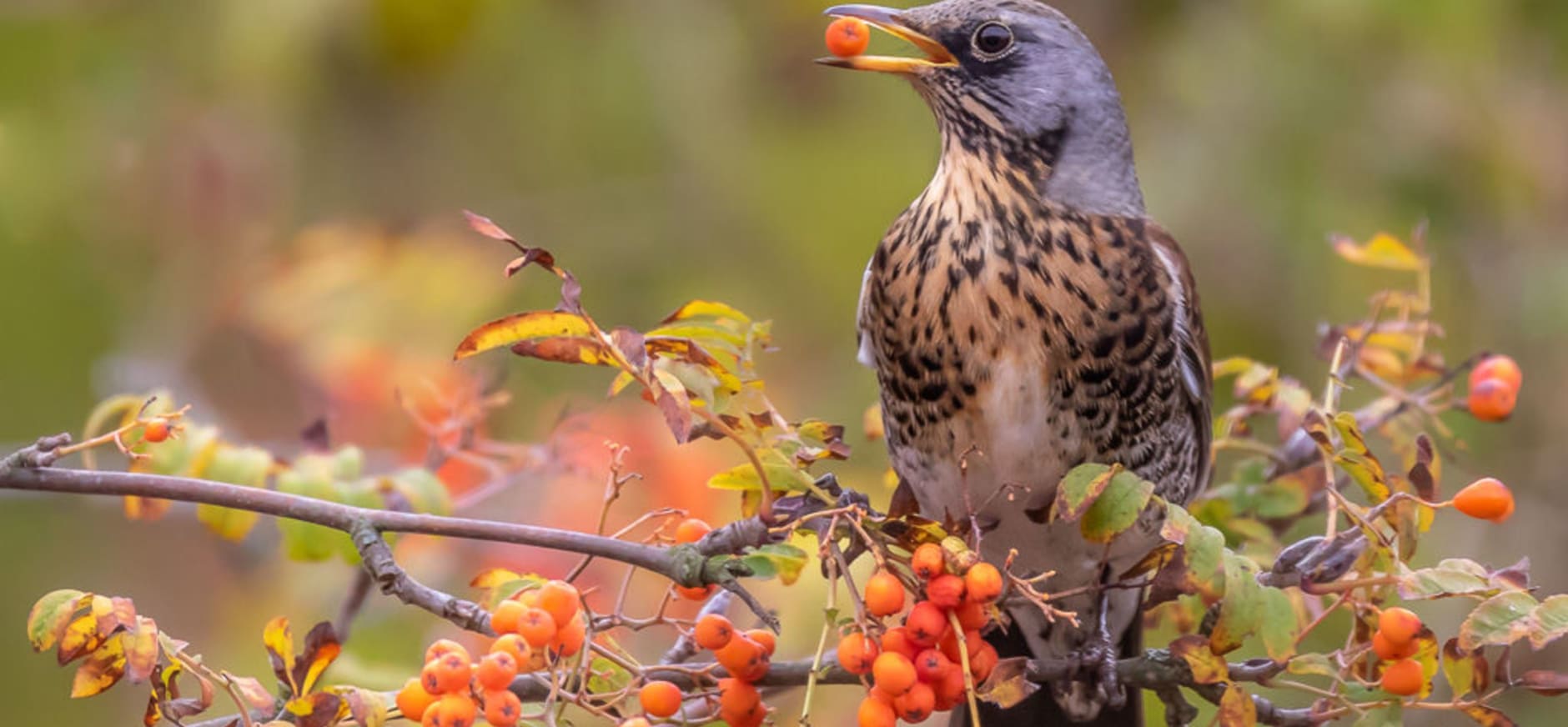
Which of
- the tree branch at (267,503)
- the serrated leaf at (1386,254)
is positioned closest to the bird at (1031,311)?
the serrated leaf at (1386,254)

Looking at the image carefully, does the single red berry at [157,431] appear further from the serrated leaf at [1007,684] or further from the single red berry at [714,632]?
the serrated leaf at [1007,684]

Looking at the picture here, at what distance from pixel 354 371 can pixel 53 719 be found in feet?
4.47

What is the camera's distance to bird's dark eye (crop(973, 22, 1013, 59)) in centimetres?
249

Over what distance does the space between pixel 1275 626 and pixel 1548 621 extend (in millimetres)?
215

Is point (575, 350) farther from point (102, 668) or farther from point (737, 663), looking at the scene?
point (102, 668)

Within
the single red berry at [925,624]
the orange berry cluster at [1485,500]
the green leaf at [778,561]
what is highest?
the green leaf at [778,561]

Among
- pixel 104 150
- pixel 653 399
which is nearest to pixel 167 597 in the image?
pixel 104 150

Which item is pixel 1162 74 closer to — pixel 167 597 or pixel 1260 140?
pixel 1260 140

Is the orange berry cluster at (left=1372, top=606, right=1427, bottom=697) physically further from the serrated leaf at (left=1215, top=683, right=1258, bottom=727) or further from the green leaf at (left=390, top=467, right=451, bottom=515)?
the green leaf at (left=390, top=467, right=451, bottom=515)

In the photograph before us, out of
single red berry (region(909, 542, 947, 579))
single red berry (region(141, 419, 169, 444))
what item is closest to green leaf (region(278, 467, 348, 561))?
single red berry (region(141, 419, 169, 444))

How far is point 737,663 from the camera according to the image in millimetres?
1697

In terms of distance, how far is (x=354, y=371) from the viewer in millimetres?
3354

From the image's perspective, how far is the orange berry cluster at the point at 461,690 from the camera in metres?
1.46

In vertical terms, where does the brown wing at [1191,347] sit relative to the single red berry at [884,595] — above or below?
above
